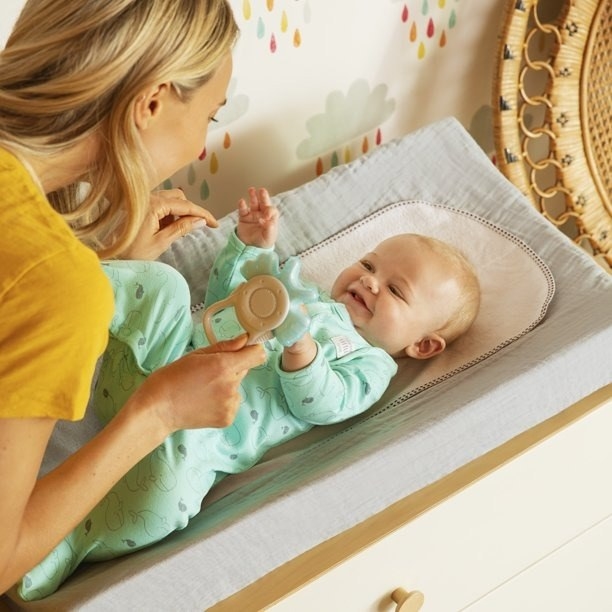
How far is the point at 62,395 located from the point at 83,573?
0.35 meters

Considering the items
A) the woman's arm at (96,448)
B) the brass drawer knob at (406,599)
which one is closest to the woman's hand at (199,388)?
the woman's arm at (96,448)

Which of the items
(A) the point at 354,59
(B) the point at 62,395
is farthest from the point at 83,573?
(A) the point at 354,59

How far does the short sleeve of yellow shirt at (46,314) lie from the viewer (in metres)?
0.77

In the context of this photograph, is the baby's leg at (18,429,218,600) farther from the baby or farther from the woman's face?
the woman's face

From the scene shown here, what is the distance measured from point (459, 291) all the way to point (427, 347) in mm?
94

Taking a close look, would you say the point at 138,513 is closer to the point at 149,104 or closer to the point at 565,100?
the point at 149,104

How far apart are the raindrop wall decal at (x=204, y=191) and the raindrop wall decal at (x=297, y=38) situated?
0.89 ft

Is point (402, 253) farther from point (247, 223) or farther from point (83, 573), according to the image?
point (83, 573)

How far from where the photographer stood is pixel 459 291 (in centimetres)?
138

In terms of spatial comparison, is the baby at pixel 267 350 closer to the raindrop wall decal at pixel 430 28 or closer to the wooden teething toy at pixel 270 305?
the wooden teething toy at pixel 270 305

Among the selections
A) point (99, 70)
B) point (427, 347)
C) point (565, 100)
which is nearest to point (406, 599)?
point (427, 347)

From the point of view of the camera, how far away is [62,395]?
0.79 meters

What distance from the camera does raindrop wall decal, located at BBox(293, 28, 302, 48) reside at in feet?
5.13

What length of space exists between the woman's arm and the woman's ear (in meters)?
0.23
